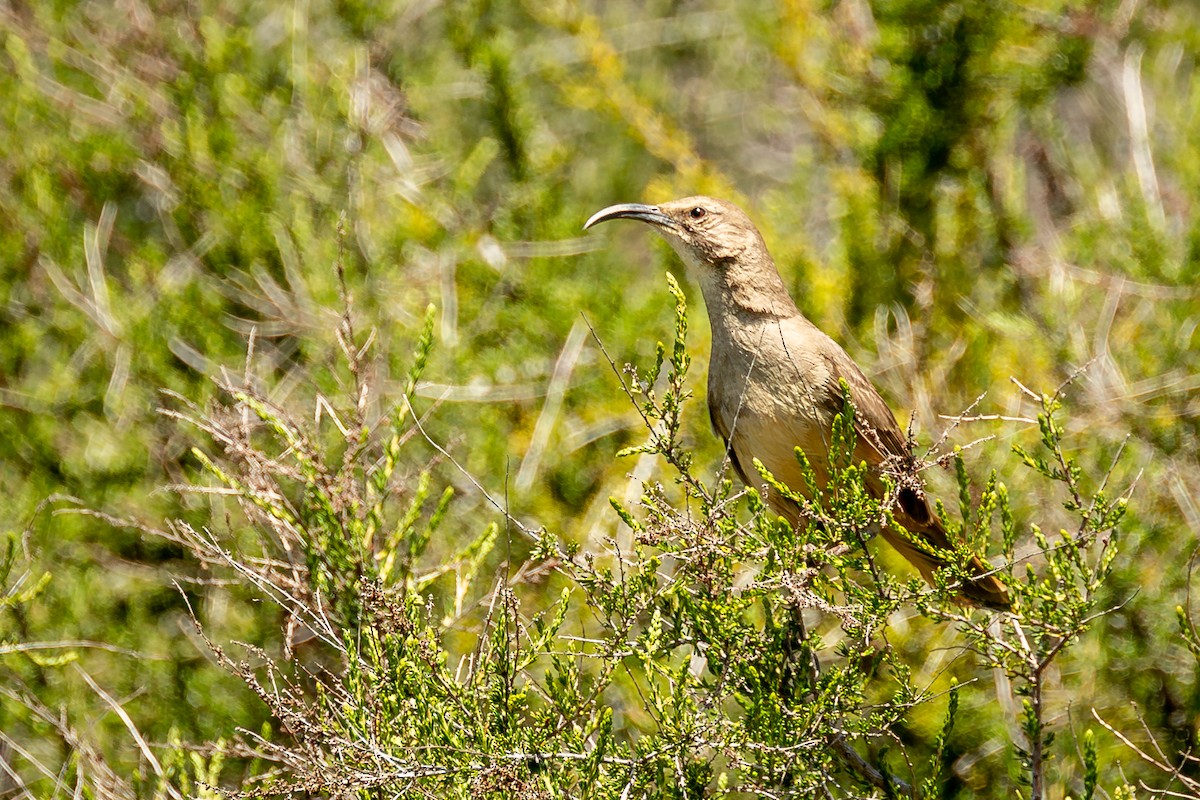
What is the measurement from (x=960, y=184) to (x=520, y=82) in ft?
7.59

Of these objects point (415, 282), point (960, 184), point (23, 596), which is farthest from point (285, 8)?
point (23, 596)

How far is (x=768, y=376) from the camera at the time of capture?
4.40 metres

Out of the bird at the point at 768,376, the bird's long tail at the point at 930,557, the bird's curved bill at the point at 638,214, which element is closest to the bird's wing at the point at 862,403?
the bird at the point at 768,376

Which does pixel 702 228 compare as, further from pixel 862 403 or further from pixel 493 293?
pixel 493 293

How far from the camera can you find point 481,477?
18.0 ft

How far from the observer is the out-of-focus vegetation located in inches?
196

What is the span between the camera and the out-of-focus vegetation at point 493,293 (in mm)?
4984

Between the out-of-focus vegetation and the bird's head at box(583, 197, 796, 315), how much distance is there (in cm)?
86

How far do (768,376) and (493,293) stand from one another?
2.10m

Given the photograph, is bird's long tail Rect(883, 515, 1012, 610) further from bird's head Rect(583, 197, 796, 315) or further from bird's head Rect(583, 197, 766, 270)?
bird's head Rect(583, 197, 766, 270)

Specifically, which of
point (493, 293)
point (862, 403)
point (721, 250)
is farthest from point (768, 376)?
point (493, 293)

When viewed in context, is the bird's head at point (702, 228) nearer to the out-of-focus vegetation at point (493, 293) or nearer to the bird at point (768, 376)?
the bird at point (768, 376)

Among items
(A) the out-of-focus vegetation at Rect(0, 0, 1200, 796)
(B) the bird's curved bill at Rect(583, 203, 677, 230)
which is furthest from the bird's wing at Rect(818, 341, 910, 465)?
(B) the bird's curved bill at Rect(583, 203, 677, 230)

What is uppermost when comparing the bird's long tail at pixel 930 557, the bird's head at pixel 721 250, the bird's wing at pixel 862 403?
the bird's head at pixel 721 250
